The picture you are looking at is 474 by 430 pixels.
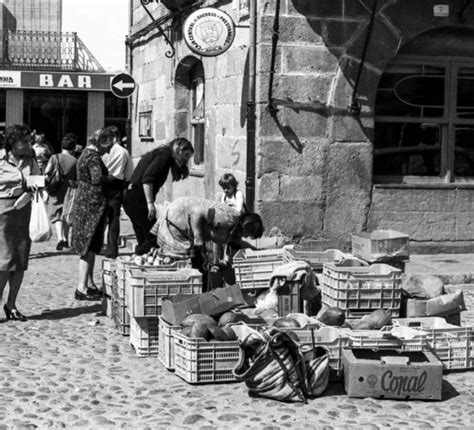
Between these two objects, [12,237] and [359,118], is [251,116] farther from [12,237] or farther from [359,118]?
[12,237]

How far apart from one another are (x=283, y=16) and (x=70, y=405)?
7.13m

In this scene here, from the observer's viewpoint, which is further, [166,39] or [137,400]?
[166,39]

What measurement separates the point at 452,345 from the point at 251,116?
18.6 ft

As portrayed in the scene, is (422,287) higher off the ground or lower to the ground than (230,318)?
higher

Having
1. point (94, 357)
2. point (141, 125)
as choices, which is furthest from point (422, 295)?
point (141, 125)

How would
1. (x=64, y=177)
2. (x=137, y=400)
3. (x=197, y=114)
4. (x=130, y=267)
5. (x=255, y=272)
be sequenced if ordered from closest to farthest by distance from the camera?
(x=137, y=400)
(x=130, y=267)
(x=255, y=272)
(x=64, y=177)
(x=197, y=114)

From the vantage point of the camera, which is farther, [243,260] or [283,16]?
[283,16]

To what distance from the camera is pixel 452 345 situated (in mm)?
7211

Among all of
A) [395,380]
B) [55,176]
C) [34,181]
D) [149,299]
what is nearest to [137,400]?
[149,299]

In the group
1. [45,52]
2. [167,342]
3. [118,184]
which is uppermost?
[45,52]

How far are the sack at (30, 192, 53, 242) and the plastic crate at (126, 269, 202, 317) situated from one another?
1.33m

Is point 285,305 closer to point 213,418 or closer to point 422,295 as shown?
point 422,295

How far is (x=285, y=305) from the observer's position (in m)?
8.15

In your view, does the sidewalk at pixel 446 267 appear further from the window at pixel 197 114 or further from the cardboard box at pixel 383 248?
the window at pixel 197 114
